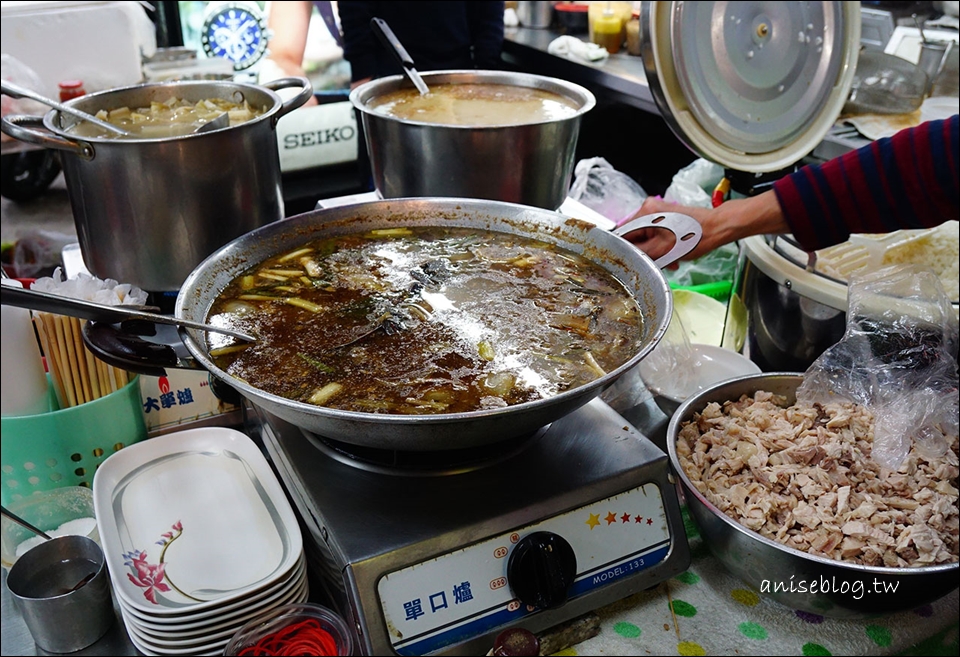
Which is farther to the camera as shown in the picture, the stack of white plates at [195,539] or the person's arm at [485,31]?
the person's arm at [485,31]

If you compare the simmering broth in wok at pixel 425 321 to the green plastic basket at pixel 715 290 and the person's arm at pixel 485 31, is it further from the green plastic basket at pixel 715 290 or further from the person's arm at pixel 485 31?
the person's arm at pixel 485 31

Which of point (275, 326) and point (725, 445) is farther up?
point (275, 326)

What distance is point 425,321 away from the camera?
57.6 inches

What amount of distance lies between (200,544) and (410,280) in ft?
2.24

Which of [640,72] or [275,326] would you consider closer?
[275,326]

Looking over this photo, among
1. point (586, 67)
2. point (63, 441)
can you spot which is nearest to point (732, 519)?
point (63, 441)

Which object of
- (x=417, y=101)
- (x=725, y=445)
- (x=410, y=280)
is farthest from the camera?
(x=417, y=101)

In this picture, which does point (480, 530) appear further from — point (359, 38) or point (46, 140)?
point (359, 38)

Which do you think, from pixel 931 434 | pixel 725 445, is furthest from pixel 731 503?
pixel 931 434

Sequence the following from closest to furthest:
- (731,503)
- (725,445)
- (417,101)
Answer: (731,503)
(725,445)
(417,101)

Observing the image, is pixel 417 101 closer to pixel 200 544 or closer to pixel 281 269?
pixel 281 269

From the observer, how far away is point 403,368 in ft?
4.37

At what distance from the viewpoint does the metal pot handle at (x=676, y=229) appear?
4.71ft

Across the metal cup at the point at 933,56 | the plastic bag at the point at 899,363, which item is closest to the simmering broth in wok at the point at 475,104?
the plastic bag at the point at 899,363
